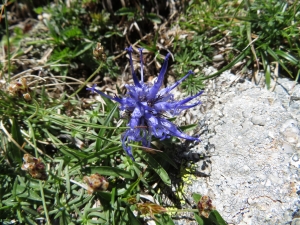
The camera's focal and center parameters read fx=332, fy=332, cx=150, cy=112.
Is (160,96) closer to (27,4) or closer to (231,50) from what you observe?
(231,50)

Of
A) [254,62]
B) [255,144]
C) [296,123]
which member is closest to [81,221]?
[255,144]

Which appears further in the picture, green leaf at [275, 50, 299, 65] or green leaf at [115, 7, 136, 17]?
green leaf at [115, 7, 136, 17]

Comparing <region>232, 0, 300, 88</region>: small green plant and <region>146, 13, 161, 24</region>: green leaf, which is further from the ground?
<region>146, 13, 161, 24</region>: green leaf

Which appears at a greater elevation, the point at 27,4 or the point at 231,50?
the point at 27,4

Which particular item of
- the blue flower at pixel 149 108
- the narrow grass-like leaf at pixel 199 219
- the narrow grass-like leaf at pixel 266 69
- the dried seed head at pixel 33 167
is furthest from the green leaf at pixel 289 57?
the dried seed head at pixel 33 167

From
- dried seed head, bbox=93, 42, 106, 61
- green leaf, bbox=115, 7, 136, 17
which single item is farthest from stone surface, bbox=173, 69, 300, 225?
green leaf, bbox=115, 7, 136, 17

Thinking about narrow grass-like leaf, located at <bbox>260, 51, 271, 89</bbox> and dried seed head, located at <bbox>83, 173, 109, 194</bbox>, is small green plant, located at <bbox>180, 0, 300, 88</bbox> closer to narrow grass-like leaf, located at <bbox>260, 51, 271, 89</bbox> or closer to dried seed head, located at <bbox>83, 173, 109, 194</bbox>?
narrow grass-like leaf, located at <bbox>260, 51, 271, 89</bbox>

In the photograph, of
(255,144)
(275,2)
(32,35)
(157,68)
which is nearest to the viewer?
(255,144)

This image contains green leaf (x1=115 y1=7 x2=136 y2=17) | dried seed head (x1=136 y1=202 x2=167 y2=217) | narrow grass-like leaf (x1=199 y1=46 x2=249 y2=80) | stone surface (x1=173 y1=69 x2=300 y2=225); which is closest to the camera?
stone surface (x1=173 y1=69 x2=300 y2=225)
